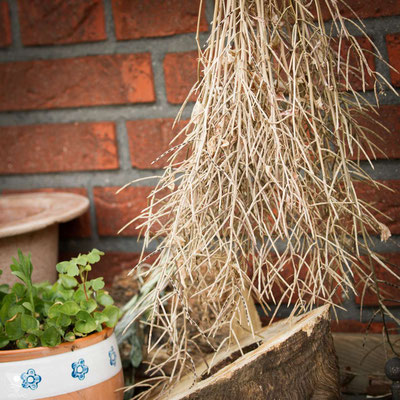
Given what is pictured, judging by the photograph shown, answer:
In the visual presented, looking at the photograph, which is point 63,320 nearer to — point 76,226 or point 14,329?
point 14,329

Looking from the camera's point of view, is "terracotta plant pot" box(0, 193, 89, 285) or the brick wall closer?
"terracotta plant pot" box(0, 193, 89, 285)

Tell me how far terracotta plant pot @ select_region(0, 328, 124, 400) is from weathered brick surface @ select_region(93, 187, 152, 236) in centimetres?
39

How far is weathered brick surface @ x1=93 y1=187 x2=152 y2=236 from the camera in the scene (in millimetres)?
1127

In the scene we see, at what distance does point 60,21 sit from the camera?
114 centimetres

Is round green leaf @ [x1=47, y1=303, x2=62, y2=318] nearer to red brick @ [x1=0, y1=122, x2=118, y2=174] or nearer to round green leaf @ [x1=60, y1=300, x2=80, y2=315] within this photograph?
round green leaf @ [x1=60, y1=300, x2=80, y2=315]

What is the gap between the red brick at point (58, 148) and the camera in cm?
114

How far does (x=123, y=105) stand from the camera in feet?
3.68

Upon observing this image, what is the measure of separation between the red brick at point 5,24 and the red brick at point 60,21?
3 centimetres

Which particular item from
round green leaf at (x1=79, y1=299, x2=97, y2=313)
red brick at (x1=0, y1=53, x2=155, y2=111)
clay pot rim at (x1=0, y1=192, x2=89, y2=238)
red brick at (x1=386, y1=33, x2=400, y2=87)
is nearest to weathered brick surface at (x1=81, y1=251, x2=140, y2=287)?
clay pot rim at (x1=0, y1=192, x2=89, y2=238)

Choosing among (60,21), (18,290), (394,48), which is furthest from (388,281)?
(60,21)

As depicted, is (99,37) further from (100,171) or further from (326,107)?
(326,107)

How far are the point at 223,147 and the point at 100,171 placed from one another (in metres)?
0.46

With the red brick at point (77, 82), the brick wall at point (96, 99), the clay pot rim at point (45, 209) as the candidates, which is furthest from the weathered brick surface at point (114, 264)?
the red brick at point (77, 82)

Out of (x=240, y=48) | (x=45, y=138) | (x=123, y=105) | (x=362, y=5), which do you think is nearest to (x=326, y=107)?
(x=240, y=48)
